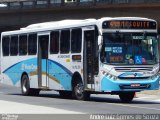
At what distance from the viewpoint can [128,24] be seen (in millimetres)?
23328

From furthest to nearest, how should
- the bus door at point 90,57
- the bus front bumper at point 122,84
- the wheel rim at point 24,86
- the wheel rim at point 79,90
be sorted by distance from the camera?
the wheel rim at point 24,86, the wheel rim at point 79,90, the bus door at point 90,57, the bus front bumper at point 122,84

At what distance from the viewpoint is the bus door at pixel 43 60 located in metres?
27.4

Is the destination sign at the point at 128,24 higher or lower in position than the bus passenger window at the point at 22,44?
higher

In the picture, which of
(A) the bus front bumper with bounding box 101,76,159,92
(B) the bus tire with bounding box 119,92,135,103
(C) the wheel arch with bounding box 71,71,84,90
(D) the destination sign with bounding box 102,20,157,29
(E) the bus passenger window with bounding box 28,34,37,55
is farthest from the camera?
(E) the bus passenger window with bounding box 28,34,37,55

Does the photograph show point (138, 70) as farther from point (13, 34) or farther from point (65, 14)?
point (65, 14)

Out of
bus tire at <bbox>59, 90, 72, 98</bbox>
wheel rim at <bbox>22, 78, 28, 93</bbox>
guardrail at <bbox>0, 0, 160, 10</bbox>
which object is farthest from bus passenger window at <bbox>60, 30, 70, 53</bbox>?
guardrail at <bbox>0, 0, 160, 10</bbox>

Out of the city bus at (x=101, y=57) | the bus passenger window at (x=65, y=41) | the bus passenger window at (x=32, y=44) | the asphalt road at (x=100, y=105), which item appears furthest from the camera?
the bus passenger window at (x=32, y=44)

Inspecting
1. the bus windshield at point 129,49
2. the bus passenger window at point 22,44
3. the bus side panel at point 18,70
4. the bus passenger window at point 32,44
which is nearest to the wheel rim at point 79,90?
the bus windshield at point 129,49

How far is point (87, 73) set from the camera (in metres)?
23.8

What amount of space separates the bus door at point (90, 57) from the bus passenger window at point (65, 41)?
156 cm

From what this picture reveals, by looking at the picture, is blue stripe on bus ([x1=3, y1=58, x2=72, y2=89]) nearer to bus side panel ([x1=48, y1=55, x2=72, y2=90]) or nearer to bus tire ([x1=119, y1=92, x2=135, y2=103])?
bus side panel ([x1=48, y1=55, x2=72, y2=90])

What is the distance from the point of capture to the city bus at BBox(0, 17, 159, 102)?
2281cm

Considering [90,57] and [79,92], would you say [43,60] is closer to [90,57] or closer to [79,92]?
[79,92]

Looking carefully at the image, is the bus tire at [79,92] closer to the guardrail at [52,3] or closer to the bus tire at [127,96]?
the bus tire at [127,96]
